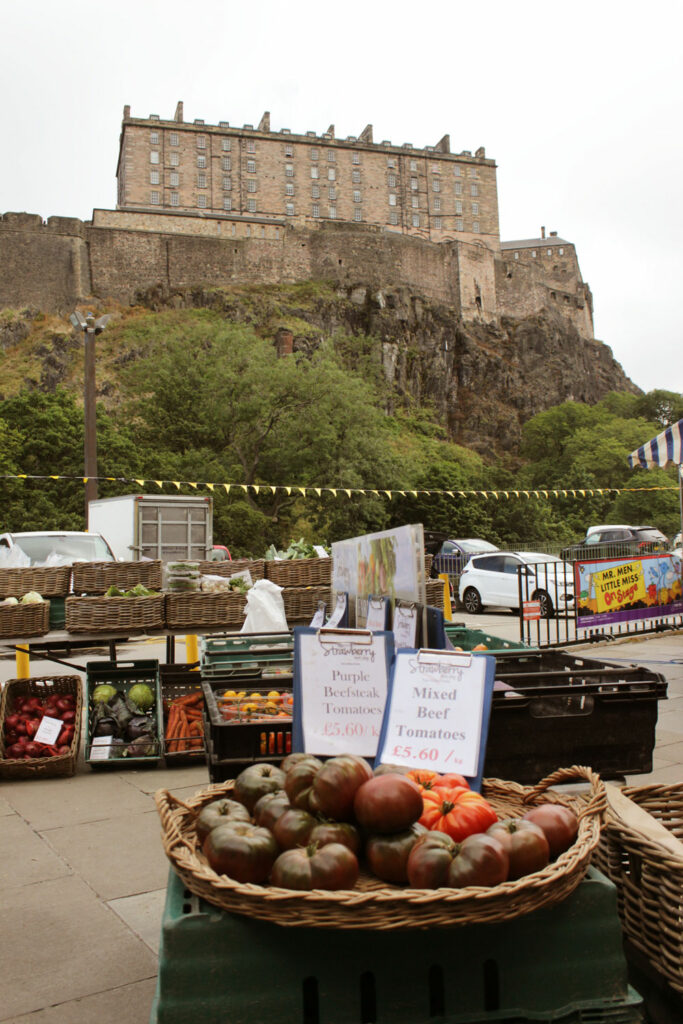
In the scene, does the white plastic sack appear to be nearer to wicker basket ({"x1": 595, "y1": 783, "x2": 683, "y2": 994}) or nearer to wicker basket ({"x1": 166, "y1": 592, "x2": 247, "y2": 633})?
wicker basket ({"x1": 166, "y1": 592, "x2": 247, "y2": 633})

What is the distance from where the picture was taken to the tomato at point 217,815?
7.12ft

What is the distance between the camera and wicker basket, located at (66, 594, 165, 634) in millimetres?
5918

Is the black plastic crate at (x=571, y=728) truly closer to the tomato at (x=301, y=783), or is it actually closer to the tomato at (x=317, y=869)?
the tomato at (x=301, y=783)

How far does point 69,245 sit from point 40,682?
191ft

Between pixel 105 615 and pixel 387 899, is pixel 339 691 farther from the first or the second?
pixel 105 615

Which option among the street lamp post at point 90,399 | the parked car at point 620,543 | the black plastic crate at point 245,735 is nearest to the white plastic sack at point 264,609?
the black plastic crate at point 245,735

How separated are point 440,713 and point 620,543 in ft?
67.2

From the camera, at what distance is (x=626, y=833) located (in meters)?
2.37

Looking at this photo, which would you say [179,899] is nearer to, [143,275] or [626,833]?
[626,833]

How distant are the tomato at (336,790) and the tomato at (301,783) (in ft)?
0.10

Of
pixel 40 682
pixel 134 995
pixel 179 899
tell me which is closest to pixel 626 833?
pixel 179 899

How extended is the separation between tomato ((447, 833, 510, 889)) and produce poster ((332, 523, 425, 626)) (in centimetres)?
152

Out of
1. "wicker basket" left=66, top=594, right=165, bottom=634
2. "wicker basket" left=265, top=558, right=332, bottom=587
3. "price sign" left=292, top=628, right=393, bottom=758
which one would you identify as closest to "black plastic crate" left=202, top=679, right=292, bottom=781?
"price sign" left=292, top=628, right=393, bottom=758

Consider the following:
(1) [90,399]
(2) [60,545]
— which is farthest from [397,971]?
(1) [90,399]
